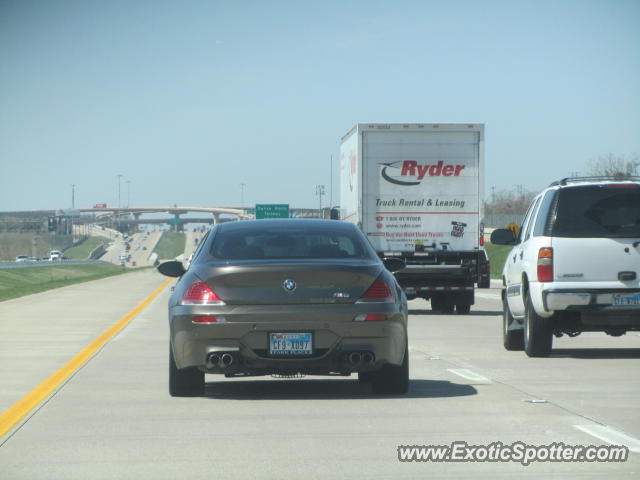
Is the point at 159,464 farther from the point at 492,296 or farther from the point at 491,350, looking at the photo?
the point at 492,296

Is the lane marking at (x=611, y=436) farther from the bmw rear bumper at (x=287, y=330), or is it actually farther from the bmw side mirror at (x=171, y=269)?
the bmw side mirror at (x=171, y=269)

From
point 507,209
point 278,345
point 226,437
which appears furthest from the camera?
point 507,209

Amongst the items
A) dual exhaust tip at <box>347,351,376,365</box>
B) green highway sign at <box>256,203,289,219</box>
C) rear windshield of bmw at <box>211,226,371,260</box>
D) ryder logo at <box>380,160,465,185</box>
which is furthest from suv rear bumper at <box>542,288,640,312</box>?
green highway sign at <box>256,203,289,219</box>

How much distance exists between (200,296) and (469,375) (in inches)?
148

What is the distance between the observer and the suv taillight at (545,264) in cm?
1451

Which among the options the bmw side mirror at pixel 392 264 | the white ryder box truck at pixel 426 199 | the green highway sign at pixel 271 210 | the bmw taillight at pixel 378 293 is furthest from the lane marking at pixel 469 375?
the green highway sign at pixel 271 210

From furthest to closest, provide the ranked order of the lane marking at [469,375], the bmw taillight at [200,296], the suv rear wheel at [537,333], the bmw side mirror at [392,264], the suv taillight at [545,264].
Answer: the suv rear wheel at [537,333] < the suv taillight at [545,264] < the lane marking at [469,375] < the bmw side mirror at [392,264] < the bmw taillight at [200,296]

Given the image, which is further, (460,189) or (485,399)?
(460,189)

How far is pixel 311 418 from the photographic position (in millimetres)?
9664

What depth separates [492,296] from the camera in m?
39.8

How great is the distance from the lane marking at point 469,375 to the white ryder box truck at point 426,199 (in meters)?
12.4

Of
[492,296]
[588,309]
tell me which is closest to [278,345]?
[588,309]

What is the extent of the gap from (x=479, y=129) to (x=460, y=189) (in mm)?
1319

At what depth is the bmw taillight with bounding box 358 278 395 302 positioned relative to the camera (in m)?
10.5
